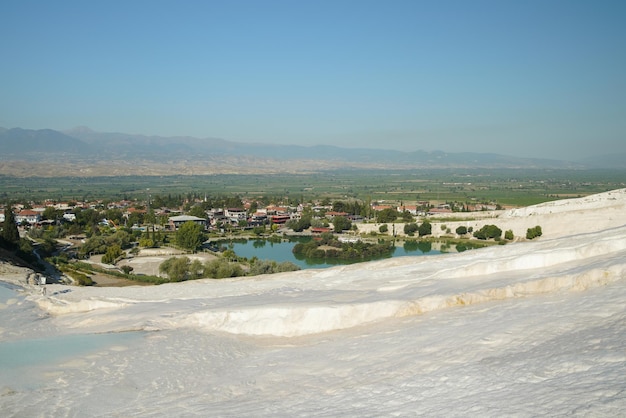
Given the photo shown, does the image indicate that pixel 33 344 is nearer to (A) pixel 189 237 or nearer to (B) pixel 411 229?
(A) pixel 189 237

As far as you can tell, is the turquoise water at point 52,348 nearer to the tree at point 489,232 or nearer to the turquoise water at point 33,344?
the turquoise water at point 33,344

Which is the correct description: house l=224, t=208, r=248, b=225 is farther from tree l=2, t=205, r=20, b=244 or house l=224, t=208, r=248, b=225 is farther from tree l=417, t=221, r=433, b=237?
tree l=2, t=205, r=20, b=244

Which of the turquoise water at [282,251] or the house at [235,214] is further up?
the house at [235,214]

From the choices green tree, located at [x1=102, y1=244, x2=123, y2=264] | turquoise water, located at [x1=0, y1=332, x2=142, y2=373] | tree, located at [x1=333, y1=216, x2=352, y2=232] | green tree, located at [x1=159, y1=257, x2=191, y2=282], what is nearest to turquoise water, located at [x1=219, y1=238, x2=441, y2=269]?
tree, located at [x1=333, y1=216, x2=352, y2=232]

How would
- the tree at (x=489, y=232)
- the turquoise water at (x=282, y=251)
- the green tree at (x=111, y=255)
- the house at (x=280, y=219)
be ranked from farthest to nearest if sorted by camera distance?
the house at (x=280, y=219) → the tree at (x=489, y=232) → the turquoise water at (x=282, y=251) → the green tree at (x=111, y=255)

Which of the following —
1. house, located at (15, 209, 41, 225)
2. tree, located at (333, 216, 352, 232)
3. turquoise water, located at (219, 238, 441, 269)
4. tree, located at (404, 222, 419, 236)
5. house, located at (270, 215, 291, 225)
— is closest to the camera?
turquoise water, located at (219, 238, 441, 269)

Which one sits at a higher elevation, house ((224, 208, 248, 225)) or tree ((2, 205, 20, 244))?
tree ((2, 205, 20, 244))

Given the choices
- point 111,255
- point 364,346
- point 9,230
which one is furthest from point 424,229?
point 364,346

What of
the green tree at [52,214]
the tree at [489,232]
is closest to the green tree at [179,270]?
the tree at [489,232]

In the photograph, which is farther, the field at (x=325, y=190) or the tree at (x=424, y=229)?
the field at (x=325, y=190)
